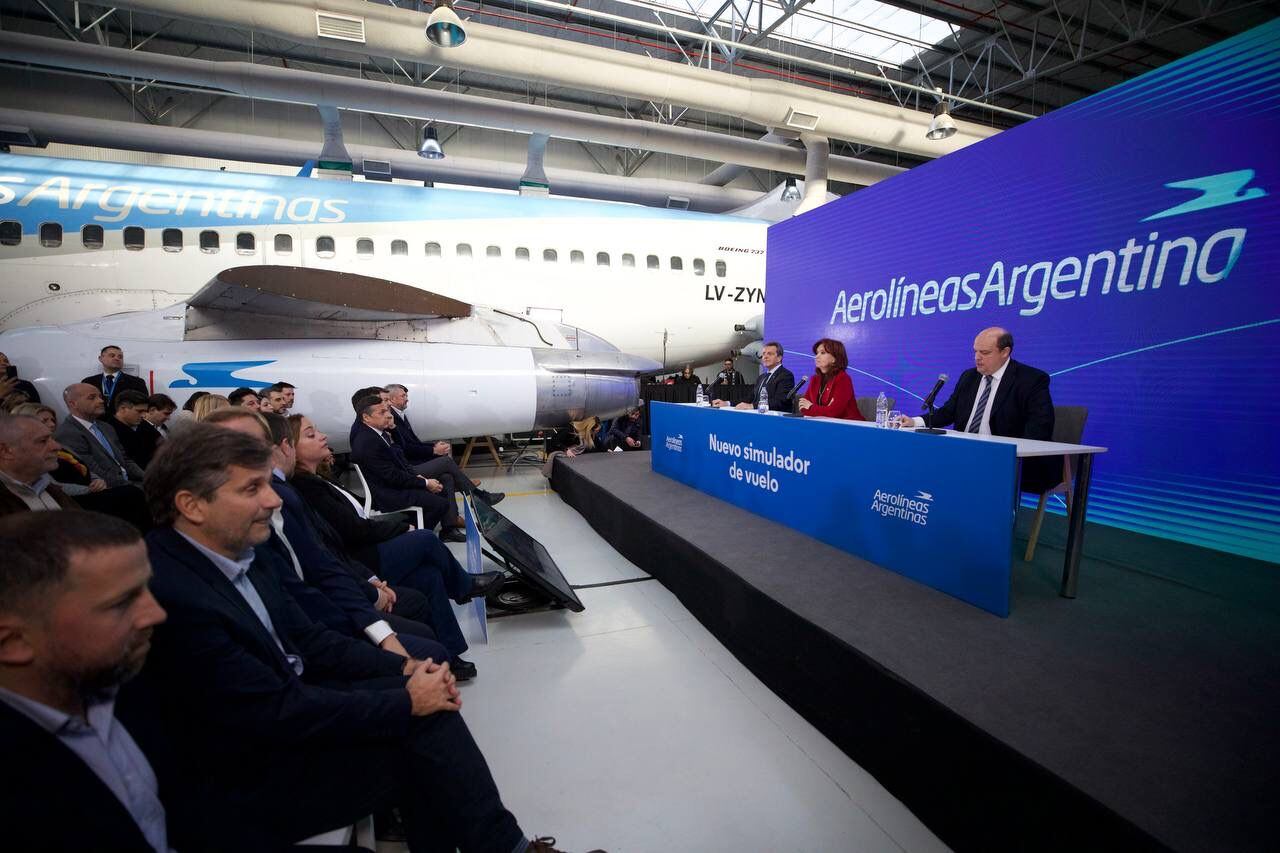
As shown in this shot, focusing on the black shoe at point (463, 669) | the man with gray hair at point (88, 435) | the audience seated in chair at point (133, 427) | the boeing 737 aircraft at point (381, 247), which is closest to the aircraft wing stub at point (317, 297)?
the audience seated in chair at point (133, 427)

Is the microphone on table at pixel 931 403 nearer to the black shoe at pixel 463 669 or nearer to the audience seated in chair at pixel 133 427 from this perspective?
the black shoe at pixel 463 669

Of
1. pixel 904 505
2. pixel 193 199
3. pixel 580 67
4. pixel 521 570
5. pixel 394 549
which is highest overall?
pixel 580 67

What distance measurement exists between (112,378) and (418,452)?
8.62 ft

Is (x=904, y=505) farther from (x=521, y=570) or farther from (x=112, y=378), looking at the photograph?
(x=112, y=378)

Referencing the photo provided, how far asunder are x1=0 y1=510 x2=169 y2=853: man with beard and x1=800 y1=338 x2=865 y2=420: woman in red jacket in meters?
3.47

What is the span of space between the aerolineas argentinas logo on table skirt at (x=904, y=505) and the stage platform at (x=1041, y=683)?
0.94ft

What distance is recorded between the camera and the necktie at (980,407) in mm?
3072

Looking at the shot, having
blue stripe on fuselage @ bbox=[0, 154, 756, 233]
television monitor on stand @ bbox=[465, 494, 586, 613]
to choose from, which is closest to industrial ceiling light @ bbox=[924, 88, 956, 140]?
blue stripe on fuselage @ bbox=[0, 154, 756, 233]

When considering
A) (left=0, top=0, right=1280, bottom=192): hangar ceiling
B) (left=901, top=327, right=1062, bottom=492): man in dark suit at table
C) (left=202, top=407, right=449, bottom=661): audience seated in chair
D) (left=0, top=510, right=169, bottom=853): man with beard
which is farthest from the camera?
(left=0, top=0, right=1280, bottom=192): hangar ceiling

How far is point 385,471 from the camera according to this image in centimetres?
371

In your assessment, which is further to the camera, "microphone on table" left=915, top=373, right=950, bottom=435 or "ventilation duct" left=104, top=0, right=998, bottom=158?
"ventilation duct" left=104, top=0, right=998, bottom=158

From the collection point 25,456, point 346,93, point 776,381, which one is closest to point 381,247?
point 346,93

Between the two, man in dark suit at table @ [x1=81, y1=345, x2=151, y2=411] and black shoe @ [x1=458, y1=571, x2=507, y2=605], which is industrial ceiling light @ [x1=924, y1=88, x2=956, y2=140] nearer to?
black shoe @ [x1=458, y1=571, x2=507, y2=605]

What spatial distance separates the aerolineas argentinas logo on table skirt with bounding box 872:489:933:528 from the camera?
235 centimetres
